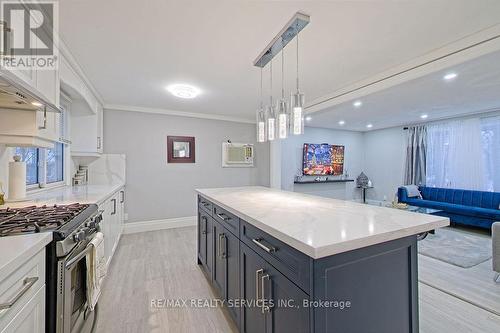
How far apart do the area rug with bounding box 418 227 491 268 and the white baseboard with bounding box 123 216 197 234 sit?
4.09 meters

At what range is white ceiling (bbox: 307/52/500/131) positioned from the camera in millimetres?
2527

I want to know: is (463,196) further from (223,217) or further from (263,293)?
(263,293)

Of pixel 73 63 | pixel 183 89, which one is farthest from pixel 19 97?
pixel 183 89

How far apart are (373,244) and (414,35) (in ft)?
6.78

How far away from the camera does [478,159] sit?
4680mm

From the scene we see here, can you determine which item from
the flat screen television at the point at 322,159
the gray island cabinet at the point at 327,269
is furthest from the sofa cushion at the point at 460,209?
the gray island cabinet at the point at 327,269

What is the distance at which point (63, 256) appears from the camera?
116cm

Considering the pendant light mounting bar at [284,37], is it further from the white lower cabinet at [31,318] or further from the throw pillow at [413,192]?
the throw pillow at [413,192]

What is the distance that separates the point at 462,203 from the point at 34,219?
672 cm

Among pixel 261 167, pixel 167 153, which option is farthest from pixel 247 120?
pixel 167 153

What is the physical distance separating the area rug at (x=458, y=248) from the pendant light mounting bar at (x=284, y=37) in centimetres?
331

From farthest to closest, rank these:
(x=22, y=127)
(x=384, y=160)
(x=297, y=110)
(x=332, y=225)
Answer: (x=384, y=160)
(x=297, y=110)
(x=22, y=127)
(x=332, y=225)

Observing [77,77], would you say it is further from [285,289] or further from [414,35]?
[414,35]

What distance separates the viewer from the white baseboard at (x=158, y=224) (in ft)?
13.7
